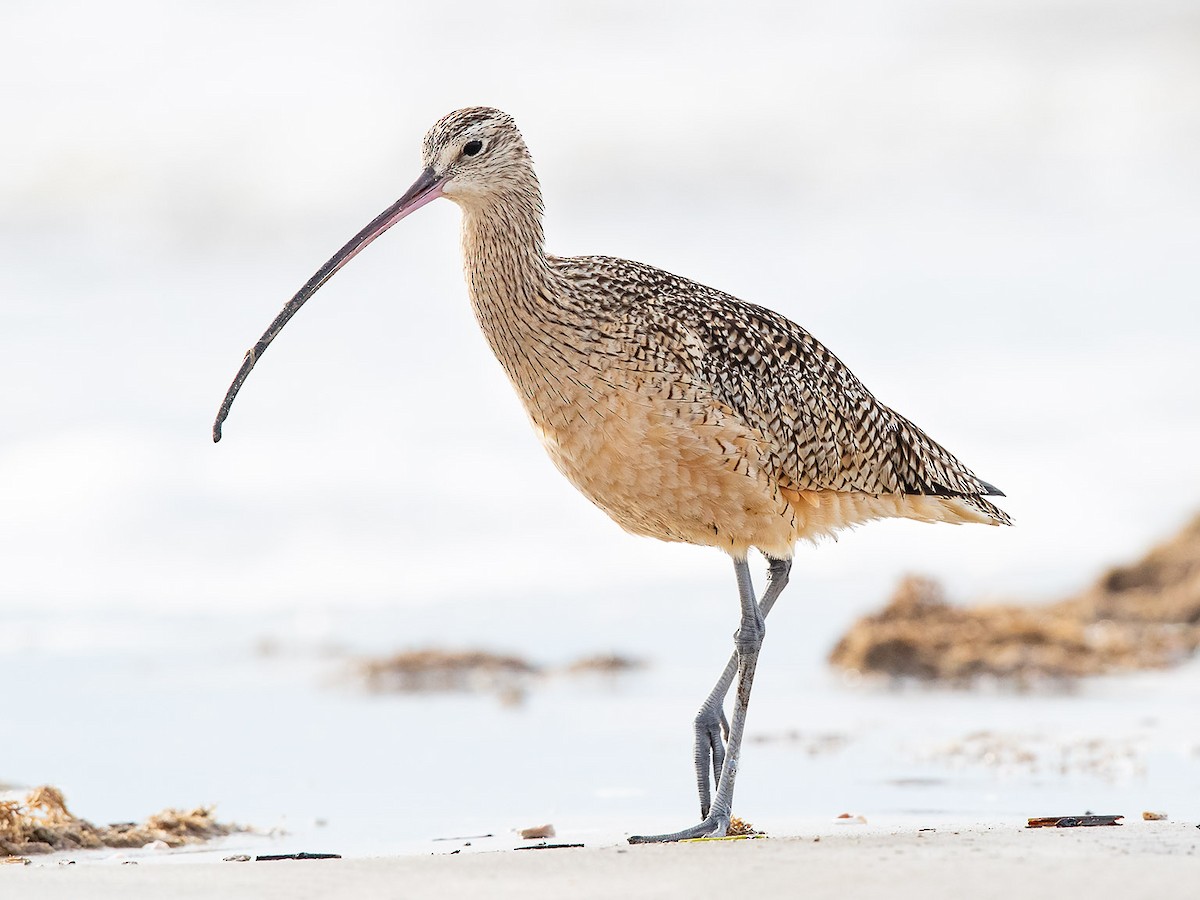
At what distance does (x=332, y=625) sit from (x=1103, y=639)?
7.59m

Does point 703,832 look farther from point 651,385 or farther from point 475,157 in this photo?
point 475,157

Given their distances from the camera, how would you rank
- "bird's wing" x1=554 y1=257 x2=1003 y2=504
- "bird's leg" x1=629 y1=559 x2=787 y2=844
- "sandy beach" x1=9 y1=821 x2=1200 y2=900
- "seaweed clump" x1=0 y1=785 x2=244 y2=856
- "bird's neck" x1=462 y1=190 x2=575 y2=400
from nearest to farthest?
"sandy beach" x1=9 y1=821 x2=1200 y2=900 → "bird's leg" x1=629 y1=559 x2=787 y2=844 → "seaweed clump" x1=0 y1=785 x2=244 y2=856 → "bird's neck" x1=462 y1=190 x2=575 y2=400 → "bird's wing" x1=554 y1=257 x2=1003 y2=504

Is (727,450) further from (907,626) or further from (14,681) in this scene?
(14,681)

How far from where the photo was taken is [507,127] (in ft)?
20.0

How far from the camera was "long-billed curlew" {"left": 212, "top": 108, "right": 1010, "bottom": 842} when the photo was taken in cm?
573

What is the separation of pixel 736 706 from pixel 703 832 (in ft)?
1.78

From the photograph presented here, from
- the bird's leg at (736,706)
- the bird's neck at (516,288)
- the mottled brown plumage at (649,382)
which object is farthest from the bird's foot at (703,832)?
the bird's neck at (516,288)

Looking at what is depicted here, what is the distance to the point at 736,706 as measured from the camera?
5.91m

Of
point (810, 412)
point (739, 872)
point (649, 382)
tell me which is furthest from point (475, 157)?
point (739, 872)

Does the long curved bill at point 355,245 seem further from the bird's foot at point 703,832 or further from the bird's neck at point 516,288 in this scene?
the bird's foot at point 703,832

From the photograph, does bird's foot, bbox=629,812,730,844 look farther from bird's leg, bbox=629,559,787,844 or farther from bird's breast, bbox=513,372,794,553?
bird's breast, bbox=513,372,794,553

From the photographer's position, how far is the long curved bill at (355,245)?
575 cm

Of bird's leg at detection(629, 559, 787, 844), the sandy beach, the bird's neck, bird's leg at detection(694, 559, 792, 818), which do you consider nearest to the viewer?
the sandy beach

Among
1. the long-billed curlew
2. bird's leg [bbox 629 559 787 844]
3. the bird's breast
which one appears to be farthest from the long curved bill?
bird's leg [bbox 629 559 787 844]
